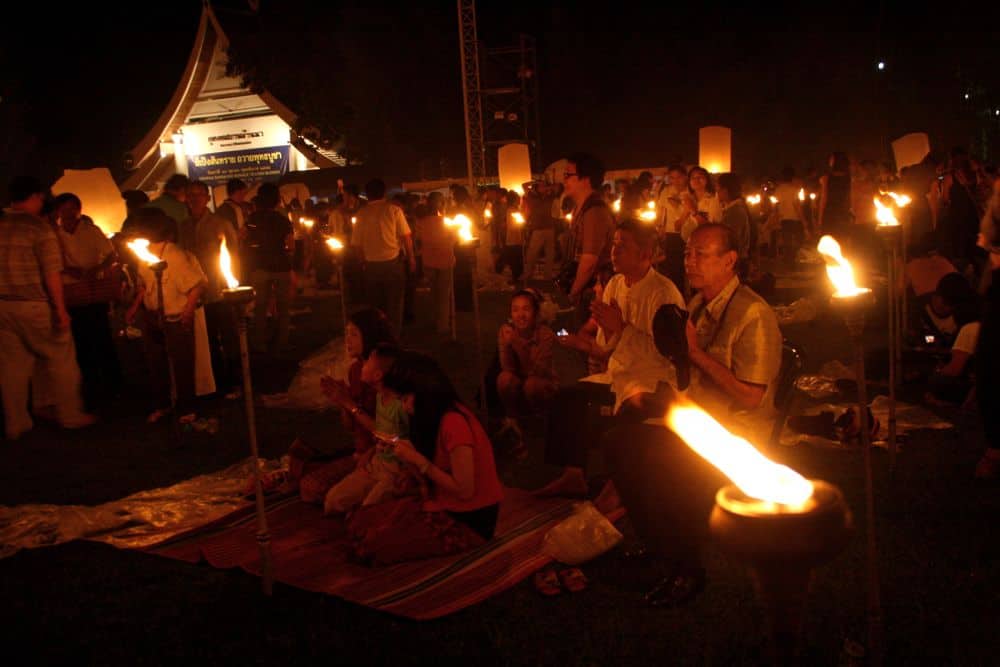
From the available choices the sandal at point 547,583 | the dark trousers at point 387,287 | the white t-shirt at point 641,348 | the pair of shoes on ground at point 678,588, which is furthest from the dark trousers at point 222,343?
the pair of shoes on ground at point 678,588

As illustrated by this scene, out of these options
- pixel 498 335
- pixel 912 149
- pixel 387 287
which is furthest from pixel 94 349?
pixel 912 149

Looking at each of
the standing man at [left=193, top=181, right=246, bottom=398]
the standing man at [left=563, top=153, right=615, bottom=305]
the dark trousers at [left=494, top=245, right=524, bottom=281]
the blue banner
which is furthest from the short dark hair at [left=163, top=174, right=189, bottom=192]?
the blue banner

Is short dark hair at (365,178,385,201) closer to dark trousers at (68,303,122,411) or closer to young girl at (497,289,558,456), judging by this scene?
dark trousers at (68,303,122,411)

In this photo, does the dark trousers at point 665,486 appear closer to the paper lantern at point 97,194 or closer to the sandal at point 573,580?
the sandal at point 573,580

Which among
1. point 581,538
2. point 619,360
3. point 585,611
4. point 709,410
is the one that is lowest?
point 585,611

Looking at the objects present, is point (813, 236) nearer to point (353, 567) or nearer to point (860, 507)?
point (860, 507)

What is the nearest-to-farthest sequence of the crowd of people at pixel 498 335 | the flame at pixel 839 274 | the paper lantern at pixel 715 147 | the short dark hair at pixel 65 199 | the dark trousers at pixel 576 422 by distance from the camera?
the flame at pixel 839 274, the crowd of people at pixel 498 335, the dark trousers at pixel 576 422, the short dark hair at pixel 65 199, the paper lantern at pixel 715 147

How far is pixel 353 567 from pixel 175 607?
862 millimetres

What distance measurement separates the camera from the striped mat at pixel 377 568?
416 centimetres

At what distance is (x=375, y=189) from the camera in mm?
10055

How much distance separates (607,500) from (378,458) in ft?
Result: 4.46

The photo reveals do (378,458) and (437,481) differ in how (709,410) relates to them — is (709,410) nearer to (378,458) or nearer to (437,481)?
(437,481)

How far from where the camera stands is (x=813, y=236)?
1950cm

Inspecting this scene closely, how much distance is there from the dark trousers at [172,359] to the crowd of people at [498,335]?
0.06 ft
